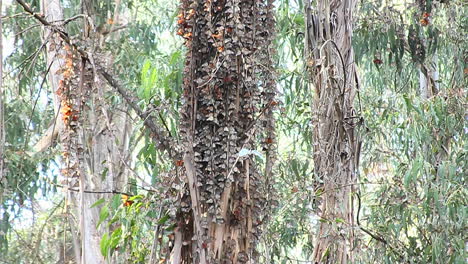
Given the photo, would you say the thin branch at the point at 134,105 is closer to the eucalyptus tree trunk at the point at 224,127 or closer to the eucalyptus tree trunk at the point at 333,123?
the eucalyptus tree trunk at the point at 224,127

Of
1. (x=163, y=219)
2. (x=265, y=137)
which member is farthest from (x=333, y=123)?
(x=163, y=219)

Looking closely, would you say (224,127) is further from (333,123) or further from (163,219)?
(333,123)

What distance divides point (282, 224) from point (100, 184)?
7.81ft

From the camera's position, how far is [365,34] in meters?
5.25

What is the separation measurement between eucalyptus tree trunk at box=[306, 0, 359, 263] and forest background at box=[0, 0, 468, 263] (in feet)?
0.09

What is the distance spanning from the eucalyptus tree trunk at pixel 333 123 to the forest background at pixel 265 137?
0.03 m

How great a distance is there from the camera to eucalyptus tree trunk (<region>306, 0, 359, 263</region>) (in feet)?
11.1

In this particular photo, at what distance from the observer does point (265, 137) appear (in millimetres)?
2672

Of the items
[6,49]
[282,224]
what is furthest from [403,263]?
[6,49]

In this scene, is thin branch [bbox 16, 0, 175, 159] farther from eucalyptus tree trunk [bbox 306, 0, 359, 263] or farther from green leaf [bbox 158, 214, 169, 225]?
eucalyptus tree trunk [bbox 306, 0, 359, 263]

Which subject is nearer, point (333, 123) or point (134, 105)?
point (134, 105)

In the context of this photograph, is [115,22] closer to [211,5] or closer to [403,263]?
[403,263]

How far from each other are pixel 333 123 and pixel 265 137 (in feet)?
2.95

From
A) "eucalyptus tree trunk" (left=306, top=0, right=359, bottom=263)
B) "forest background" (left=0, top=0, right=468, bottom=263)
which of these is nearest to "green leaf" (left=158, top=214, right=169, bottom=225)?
"forest background" (left=0, top=0, right=468, bottom=263)
